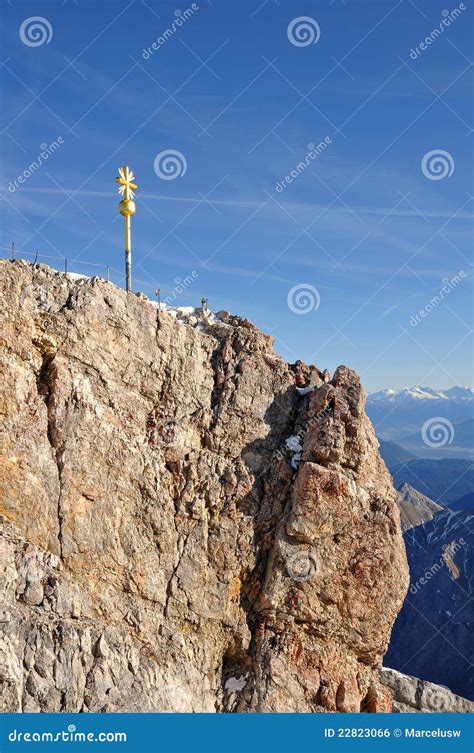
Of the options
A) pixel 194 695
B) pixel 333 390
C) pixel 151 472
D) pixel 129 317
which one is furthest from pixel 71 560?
pixel 333 390

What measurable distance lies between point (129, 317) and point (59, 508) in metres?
12.4

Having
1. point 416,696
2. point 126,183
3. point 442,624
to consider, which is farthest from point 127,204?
point 442,624

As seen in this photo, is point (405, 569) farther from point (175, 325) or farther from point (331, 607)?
point (175, 325)

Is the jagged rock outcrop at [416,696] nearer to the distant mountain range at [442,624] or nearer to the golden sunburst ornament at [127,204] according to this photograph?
the golden sunburst ornament at [127,204]

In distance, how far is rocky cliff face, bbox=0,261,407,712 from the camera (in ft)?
117

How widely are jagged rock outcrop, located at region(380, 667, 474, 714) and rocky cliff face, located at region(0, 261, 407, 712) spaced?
6370mm

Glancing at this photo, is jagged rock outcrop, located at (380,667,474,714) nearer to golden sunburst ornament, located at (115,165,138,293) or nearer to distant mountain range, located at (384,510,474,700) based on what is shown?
golden sunburst ornament, located at (115,165,138,293)

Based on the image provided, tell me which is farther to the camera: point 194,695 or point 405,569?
point 405,569

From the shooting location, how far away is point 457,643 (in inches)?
6117

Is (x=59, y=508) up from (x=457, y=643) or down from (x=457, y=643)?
up

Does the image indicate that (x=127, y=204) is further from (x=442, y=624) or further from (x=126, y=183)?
(x=442, y=624)

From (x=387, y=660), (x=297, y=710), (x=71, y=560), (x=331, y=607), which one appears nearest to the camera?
(x=71, y=560)

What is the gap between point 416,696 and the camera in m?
48.8

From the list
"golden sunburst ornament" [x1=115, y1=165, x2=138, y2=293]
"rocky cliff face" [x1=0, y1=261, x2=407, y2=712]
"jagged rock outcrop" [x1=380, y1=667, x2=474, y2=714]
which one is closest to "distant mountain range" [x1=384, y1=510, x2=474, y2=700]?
"jagged rock outcrop" [x1=380, y1=667, x2=474, y2=714]
